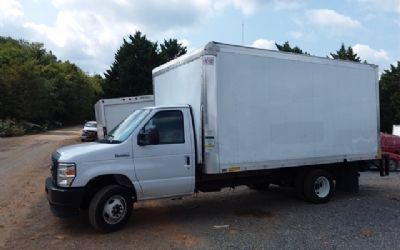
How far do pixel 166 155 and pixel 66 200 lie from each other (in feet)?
6.36

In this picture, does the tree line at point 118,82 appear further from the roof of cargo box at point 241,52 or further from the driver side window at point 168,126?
the driver side window at point 168,126

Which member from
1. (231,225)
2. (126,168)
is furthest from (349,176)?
(126,168)

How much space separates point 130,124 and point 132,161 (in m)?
0.81

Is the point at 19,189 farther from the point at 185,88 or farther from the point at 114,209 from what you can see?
the point at 185,88

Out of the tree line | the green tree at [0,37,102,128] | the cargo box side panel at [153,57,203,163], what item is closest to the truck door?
the cargo box side panel at [153,57,203,163]

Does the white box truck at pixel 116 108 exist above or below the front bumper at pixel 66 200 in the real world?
above

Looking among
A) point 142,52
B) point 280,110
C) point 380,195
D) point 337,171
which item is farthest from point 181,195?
point 142,52

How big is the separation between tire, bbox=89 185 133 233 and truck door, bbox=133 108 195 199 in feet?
1.32

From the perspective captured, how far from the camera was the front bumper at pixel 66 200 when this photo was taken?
8594 millimetres

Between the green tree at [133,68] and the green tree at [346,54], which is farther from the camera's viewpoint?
the green tree at [346,54]

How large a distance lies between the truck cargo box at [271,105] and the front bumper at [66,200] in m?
2.38

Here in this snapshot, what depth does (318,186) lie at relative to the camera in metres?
11.5

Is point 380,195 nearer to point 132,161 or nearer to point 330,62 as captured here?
point 330,62

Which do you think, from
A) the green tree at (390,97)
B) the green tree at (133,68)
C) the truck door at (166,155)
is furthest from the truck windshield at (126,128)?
the green tree at (390,97)
